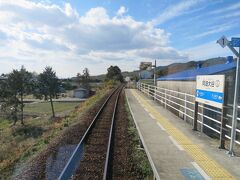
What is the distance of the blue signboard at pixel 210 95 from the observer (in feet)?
31.4

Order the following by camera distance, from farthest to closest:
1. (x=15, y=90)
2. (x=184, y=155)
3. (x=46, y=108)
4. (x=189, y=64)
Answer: (x=46, y=108) → (x=189, y=64) → (x=15, y=90) → (x=184, y=155)

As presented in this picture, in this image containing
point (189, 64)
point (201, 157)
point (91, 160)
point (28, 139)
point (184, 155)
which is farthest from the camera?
point (189, 64)

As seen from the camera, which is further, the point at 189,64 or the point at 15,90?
the point at 189,64

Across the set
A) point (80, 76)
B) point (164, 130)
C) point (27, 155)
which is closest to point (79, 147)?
point (27, 155)

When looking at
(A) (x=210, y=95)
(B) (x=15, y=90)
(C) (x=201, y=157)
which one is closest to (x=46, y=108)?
(B) (x=15, y=90)

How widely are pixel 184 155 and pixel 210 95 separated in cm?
263

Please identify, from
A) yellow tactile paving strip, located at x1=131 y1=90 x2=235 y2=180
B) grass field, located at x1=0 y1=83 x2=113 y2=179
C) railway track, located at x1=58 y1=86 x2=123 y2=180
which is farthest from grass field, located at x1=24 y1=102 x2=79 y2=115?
yellow tactile paving strip, located at x1=131 y1=90 x2=235 y2=180

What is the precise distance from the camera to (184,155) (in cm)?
869

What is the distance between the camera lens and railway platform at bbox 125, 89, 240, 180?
716cm

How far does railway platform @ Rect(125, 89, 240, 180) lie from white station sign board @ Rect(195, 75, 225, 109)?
4.29 feet

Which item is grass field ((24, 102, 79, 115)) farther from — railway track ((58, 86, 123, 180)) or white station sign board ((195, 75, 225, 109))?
white station sign board ((195, 75, 225, 109))

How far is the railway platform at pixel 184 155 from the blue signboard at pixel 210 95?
139 centimetres

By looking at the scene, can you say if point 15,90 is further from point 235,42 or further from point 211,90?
point 235,42

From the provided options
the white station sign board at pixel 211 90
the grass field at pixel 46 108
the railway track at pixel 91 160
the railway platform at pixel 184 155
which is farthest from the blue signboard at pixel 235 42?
the grass field at pixel 46 108
